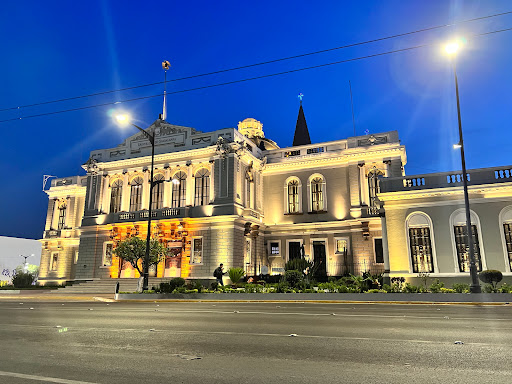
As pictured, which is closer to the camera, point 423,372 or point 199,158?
point 423,372

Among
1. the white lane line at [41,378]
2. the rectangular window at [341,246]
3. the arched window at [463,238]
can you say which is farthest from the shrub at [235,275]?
the white lane line at [41,378]

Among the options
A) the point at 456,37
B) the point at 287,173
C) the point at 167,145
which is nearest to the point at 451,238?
the point at 456,37

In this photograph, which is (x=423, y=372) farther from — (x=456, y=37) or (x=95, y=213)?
(x=95, y=213)

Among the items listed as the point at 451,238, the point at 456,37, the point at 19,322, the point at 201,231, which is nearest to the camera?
the point at 19,322

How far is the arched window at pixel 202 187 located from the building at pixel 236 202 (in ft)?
0.33

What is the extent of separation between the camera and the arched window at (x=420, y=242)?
75.3 feet

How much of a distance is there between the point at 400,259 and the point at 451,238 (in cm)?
312

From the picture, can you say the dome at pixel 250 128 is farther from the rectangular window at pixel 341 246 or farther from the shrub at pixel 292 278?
the shrub at pixel 292 278

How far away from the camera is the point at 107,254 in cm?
3688

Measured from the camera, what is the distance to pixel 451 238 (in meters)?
22.6

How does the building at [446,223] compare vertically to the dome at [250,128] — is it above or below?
below

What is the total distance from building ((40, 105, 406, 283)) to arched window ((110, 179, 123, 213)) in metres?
0.12

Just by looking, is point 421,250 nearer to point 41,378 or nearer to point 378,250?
point 378,250

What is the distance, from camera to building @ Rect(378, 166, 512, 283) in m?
21.8
